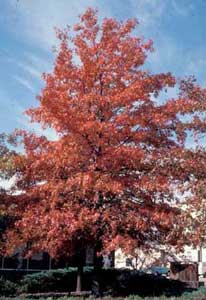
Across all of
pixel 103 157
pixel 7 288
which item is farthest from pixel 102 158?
pixel 7 288

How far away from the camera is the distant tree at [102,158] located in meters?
17.0

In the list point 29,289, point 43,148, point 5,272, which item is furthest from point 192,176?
point 5,272

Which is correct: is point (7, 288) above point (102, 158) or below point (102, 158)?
below

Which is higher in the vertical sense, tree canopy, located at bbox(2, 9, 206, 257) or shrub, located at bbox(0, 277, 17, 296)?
tree canopy, located at bbox(2, 9, 206, 257)

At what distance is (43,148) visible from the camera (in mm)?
19188

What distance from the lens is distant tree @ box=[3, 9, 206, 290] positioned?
1698 centimetres

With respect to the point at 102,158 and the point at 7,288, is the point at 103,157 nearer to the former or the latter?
the point at 102,158

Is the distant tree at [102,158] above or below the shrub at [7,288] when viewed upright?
above

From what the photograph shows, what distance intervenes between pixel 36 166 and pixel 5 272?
54.2ft

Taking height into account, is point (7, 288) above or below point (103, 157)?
below

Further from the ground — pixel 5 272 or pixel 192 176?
pixel 192 176

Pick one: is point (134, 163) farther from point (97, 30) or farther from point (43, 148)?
point (97, 30)

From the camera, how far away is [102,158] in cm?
1750

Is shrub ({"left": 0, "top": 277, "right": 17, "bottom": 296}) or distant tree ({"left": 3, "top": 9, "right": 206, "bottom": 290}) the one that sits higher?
distant tree ({"left": 3, "top": 9, "right": 206, "bottom": 290})
